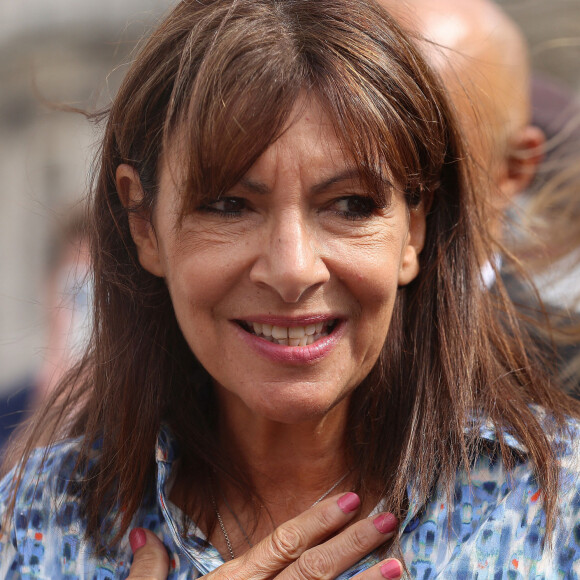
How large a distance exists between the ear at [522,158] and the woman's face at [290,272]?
152cm

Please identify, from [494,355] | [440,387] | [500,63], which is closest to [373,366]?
[440,387]

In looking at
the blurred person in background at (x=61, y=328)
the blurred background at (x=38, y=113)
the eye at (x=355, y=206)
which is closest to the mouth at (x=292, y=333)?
the eye at (x=355, y=206)

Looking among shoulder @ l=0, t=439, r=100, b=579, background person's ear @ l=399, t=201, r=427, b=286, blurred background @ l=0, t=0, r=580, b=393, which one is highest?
background person's ear @ l=399, t=201, r=427, b=286

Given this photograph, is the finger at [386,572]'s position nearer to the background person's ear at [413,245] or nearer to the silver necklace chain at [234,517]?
the silver necklace chain at [234,517]

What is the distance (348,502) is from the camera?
1.93 m

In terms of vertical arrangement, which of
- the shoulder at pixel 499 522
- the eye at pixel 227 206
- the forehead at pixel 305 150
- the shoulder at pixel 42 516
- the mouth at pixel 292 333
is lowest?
the shoulder at pixel 42 516

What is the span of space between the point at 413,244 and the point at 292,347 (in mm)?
414

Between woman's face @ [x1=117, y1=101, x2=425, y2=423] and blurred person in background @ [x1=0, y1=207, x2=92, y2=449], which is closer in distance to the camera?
woman's face @ [x1=117, y1=101, x2=425, y2=423]

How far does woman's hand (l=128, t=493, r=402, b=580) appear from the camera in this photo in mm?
1852

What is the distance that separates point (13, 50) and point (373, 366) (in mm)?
5724

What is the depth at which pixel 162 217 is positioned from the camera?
195 centimetres

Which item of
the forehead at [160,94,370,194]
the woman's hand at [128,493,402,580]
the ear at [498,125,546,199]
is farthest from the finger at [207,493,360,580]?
the ear at [498,125,546,199]

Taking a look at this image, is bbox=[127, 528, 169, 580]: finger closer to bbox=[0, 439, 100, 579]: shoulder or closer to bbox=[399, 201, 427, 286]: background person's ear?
bbox=[0, 439, 100, 579]: shoulder

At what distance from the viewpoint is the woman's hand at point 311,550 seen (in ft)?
6.07
